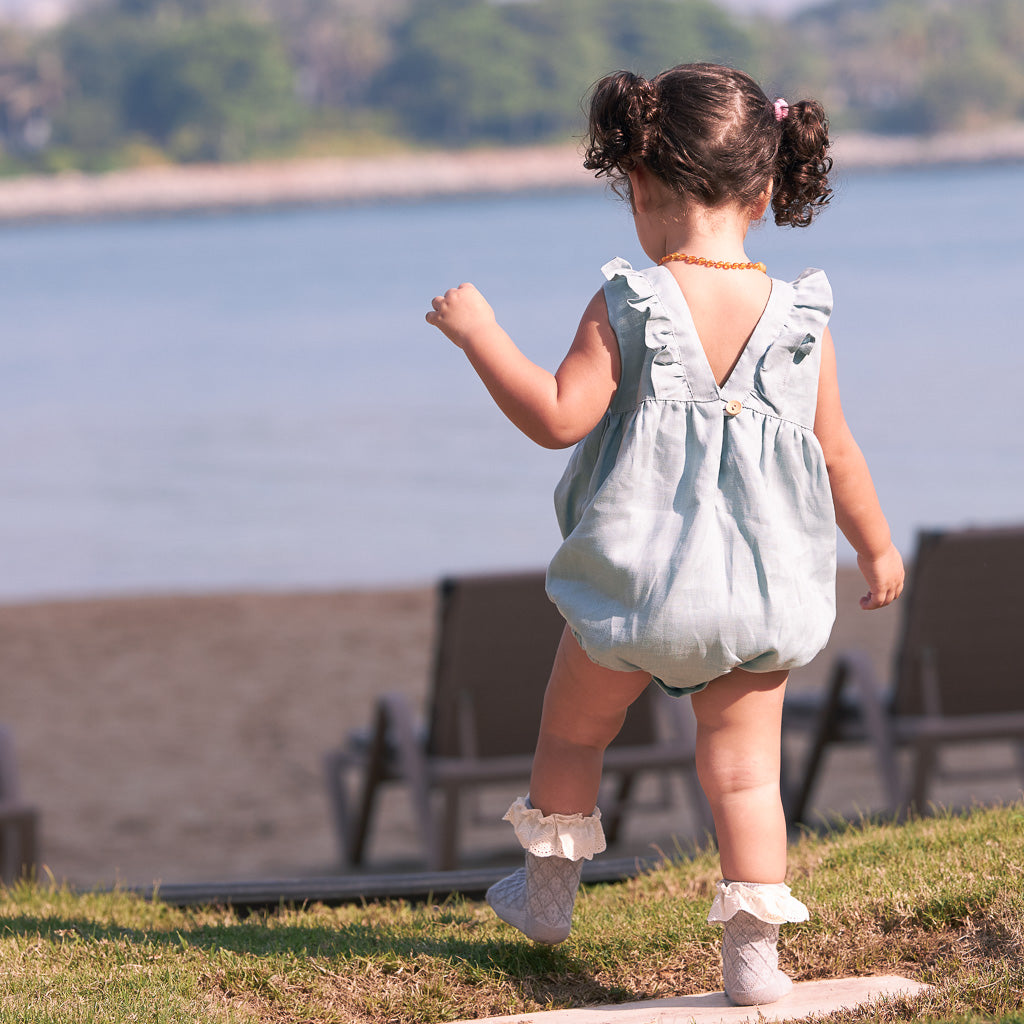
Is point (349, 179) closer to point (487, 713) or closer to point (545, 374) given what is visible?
point (487, 713)

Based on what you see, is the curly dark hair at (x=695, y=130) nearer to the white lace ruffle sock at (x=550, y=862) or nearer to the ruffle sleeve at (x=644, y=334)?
the ruffle sleeve at (x=644, y=334)

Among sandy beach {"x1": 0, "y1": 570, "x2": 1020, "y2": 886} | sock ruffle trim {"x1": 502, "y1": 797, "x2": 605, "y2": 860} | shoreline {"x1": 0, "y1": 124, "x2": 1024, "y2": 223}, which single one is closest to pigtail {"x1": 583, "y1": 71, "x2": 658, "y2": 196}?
sock ruffle trim {"x1": 502, "y1": 797, "x2": 605, "y2": 860}

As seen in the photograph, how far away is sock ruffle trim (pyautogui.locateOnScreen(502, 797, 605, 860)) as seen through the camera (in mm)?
2582

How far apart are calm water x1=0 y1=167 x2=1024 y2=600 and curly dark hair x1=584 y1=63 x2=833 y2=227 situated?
15.7 inches

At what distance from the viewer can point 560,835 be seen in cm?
259

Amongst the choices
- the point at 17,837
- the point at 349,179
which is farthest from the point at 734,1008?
the point at 349,179

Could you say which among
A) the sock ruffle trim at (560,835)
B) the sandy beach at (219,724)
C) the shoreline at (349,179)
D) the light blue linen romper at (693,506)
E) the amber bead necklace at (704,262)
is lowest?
the sandy beach at (219,724)

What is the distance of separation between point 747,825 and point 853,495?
22.4 inches

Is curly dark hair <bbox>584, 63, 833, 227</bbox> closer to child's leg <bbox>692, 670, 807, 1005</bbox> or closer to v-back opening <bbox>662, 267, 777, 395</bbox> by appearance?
v-back opening <bbox>662, 267, 777, 395</bbox>

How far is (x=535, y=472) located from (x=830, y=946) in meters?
14.1

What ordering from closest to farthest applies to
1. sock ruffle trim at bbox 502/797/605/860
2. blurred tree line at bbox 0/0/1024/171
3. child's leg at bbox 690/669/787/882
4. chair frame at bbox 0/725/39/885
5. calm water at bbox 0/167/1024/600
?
child's leg at bbox 690/669/787/882, sock ruffle trim at bbox 502/797/605/860, chair frame at bbox 0/725/39/885, calm water at bbox 0/167/1024/600, blurred tree line at bbox 0/0/1024/171

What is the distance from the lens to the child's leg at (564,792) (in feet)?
8.37

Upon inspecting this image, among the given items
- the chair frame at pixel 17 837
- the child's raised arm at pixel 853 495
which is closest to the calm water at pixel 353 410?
the child's raised arm at pixel 853 495

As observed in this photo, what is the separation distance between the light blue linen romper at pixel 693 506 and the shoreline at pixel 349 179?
8916 cm
